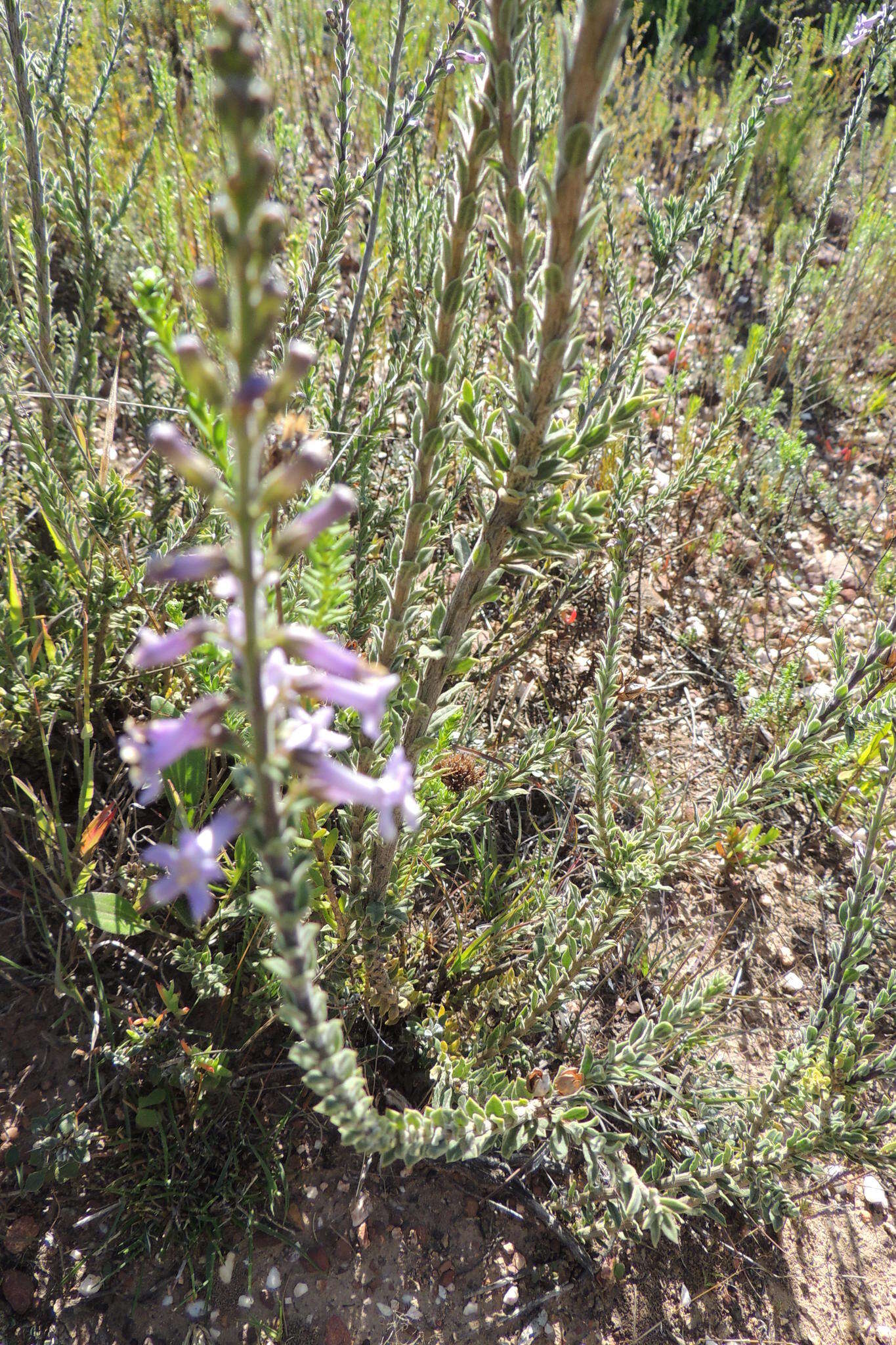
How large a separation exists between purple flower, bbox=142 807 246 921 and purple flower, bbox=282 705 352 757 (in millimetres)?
107

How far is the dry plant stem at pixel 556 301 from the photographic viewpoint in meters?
0.87

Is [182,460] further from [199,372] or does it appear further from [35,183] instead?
[35,183]

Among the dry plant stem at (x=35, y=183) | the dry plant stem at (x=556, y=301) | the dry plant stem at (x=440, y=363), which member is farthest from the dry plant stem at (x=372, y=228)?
the dry plant stem at (x=556, y=301)

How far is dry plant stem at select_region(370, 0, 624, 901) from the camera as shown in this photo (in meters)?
0.87

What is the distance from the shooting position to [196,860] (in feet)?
2.77

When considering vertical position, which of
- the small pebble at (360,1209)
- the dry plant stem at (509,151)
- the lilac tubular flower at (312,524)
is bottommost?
the small pebble at (360,1209)

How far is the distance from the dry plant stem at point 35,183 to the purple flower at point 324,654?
1.79 m

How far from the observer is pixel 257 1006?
206 cm

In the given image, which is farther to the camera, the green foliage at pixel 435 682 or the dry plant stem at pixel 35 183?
the dry plant stem at pixel 35 183

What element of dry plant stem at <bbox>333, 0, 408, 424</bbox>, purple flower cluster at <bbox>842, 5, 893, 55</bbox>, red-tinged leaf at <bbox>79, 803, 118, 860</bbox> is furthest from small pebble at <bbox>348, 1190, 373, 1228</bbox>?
purple flower cluster at <bbox>842, 5, 893, 55</bbox>

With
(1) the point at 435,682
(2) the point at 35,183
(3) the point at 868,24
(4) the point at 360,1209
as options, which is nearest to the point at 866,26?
(3) the point at 868,24

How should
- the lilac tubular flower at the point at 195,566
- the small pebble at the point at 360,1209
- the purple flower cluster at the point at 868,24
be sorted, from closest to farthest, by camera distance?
the lilac tubular flower at the point at 195,566 → the small pebble at the point at 360,1209 → the purple flower cluster at the point at 868,24

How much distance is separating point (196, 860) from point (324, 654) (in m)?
0.27

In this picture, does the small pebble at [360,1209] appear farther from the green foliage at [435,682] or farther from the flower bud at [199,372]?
the flower bud at [199,372]
